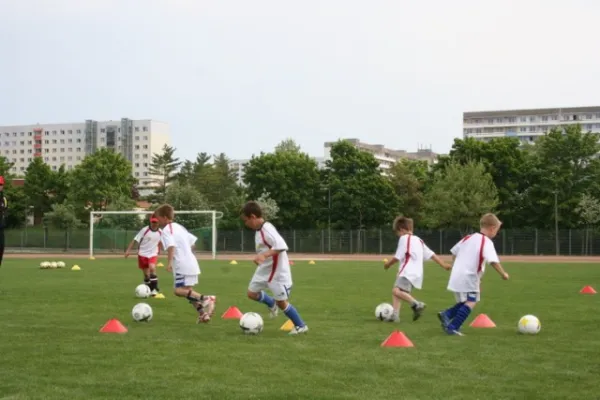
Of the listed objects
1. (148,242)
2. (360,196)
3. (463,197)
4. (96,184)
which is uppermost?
(96,184)

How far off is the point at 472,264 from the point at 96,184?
70.7 meters

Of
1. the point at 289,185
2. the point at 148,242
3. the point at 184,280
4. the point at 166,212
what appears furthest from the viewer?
the point at 289,185

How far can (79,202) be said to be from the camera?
255 feet

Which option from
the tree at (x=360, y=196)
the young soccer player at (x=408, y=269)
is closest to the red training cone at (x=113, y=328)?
the young soccer player at (x=408, y=269)

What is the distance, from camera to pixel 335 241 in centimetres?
6384

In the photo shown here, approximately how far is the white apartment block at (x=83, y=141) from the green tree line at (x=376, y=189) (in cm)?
7898

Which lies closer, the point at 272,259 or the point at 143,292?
the point at 272,259

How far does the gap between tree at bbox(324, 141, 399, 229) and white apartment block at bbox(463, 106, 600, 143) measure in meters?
83.6

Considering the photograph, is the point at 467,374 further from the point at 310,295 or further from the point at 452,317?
the point at 310,295

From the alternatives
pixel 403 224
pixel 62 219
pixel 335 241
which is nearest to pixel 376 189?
pixel 335 241

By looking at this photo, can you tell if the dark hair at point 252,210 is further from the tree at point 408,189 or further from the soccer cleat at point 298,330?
the tree at point 408,189

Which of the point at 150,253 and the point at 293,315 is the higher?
the point at 150,253

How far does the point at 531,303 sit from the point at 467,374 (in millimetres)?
9128

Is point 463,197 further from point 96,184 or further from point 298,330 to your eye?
point 298,330
